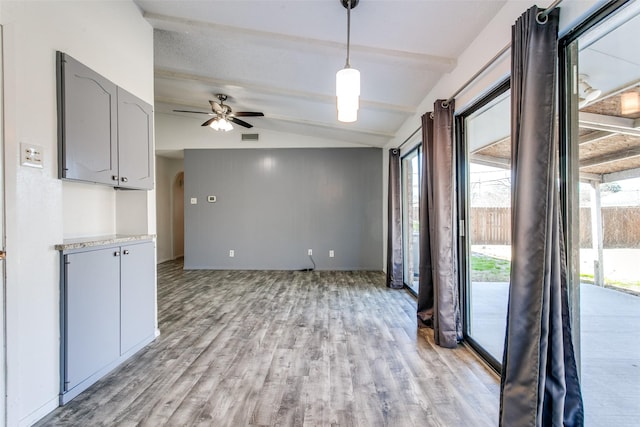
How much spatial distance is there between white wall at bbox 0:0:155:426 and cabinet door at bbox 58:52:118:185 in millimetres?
52

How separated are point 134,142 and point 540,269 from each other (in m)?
3.00

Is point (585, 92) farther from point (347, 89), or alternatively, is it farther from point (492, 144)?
Answer: point (347, 89)

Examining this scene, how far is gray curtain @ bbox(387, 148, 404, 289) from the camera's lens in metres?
4.74

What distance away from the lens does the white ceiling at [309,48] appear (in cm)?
209

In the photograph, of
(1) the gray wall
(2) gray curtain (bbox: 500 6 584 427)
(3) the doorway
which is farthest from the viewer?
(3) the doorway

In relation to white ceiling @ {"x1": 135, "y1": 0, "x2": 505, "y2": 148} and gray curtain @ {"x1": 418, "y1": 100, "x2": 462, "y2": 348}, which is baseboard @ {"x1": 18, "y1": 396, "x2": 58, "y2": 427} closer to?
gray curtain @ {"x1": 418, "y1": 100, "x2": 462, "y2": 348}

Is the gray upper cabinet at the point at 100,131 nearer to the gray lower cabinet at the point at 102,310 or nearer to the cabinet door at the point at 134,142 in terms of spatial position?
the cabinet door at the point at 134,142

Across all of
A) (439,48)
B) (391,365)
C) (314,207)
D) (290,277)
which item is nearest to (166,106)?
(314,207)

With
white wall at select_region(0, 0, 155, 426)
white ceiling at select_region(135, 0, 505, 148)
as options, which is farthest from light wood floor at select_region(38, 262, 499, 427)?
white ceiling at select_region(135, 0, 505, 148)

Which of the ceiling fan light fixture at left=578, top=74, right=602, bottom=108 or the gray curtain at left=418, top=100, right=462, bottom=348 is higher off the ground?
the ceiling fan light fixture at left=578, top=74, right=602, bottom=108

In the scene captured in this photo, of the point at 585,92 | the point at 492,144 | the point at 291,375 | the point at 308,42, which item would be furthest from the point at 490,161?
the point at 291,375

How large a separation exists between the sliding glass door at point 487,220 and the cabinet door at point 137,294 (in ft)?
9.40

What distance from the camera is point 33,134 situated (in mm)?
1694

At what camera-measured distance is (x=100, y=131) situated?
215cm
